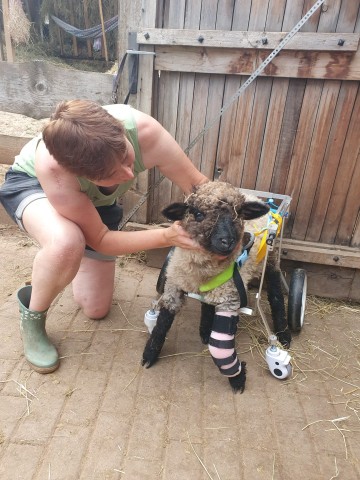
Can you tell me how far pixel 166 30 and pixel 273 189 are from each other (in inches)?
57.4

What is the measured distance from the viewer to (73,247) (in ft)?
6.60

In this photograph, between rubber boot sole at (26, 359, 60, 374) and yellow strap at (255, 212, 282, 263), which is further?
yellow strap at (255, 212, 282, 263)

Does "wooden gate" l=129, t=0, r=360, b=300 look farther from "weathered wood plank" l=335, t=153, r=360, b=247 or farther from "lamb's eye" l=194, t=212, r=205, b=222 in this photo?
"lamb's eye" l=194, t=212, r=205, b=222

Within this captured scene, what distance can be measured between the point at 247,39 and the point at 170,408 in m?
2.46

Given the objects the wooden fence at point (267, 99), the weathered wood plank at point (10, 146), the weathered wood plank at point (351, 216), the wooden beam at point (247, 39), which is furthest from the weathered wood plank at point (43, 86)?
the weathered wood plank at point (351, 216)

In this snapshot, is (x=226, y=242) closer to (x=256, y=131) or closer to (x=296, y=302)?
(x=296, y=302)

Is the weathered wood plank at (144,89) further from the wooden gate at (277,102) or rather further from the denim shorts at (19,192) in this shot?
the denim shorts at (19,192)

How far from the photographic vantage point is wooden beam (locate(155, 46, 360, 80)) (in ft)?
8.59

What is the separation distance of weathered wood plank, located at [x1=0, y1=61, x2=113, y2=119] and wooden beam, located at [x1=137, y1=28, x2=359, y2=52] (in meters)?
0.60

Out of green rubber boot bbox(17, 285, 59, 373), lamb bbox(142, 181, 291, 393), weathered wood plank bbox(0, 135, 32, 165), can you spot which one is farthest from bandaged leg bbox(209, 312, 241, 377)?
weathered wood plank bbox(0, 135, 32, 165)

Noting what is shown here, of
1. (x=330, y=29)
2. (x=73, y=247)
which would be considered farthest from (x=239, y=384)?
(x=330, y=29)

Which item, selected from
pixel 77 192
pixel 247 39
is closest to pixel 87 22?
pixel 247 39

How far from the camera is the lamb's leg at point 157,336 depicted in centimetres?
223

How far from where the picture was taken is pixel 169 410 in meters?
2.03
